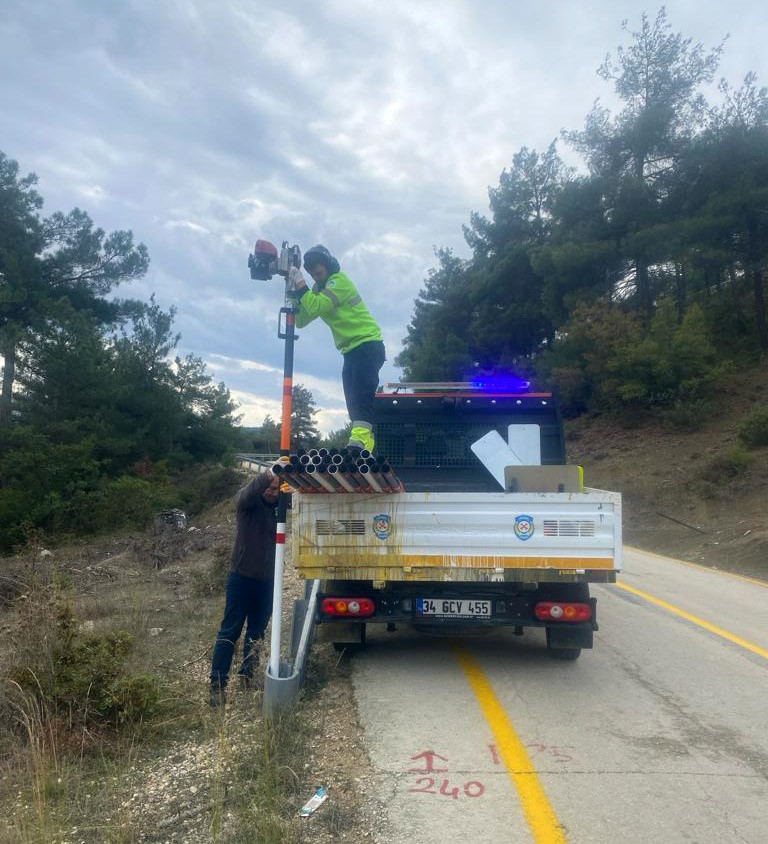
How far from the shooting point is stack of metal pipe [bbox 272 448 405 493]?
494 centimetres

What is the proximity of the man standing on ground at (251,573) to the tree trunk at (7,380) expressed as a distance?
28.2 m

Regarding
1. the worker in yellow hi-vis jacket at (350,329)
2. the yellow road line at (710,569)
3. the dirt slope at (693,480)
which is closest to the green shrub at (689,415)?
the dirt slope at (693,480)

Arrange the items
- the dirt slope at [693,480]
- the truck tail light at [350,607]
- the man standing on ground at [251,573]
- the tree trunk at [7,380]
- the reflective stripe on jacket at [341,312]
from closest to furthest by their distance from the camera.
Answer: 1. the man standing on ground at [251,573]
2. the reflective stripe on jacket at [341,312]
3. the truck tail light at [350,607]
4. the dirt slope at [693,480]
5. the tree trunk at [7,380]

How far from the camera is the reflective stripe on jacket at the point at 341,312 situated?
591 centimetres

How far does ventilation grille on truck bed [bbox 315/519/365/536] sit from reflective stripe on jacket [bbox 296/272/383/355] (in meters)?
1.58

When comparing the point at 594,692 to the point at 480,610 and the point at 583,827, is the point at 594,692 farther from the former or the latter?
the point at 583,827

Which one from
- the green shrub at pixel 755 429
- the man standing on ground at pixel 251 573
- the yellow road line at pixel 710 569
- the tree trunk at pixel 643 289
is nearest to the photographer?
the man standing on ground at pixel 251 573

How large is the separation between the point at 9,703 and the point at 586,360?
32.0 metres

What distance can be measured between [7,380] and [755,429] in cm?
2901

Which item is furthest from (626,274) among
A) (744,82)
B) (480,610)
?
(480,610)

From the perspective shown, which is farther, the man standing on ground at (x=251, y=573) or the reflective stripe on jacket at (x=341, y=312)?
the reflective stripe on jacket at (x=341, y=312)

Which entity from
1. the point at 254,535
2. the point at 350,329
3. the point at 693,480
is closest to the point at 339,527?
the point at 254,535

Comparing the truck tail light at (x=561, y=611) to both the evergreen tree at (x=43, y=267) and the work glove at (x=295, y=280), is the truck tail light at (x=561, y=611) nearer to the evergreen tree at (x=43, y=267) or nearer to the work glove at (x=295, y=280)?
the work glove at (x=295, y=280)

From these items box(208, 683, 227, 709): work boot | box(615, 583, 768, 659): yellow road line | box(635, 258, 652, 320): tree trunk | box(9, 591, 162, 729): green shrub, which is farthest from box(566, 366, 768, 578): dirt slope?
box(9, 591, 162, 729): green shrub
